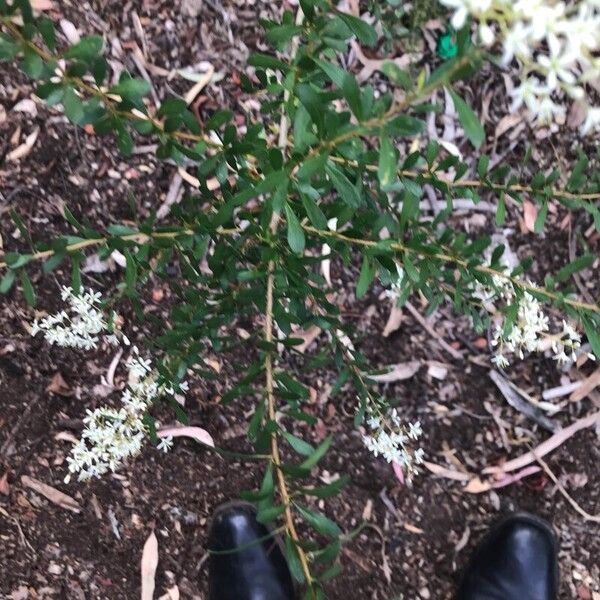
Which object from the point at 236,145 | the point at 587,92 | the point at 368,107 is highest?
the point at 368,107

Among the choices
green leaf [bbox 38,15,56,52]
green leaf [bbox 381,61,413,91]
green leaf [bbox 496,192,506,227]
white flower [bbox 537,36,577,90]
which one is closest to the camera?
white flower [bbox 537,36,577,90]

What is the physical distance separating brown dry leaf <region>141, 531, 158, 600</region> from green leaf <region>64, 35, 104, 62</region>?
1964mm

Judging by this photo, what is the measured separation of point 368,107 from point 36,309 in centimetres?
176

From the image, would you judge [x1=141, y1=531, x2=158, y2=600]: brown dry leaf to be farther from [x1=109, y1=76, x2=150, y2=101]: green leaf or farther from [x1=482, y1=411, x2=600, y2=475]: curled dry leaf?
[x1=109, y1=76, x2=150, y2=101]: green leaf

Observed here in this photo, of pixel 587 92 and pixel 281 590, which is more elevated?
pixel 587 92

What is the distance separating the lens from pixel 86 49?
3.56ft

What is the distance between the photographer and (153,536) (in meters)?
2.59

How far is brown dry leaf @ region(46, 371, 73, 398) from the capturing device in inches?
99.0

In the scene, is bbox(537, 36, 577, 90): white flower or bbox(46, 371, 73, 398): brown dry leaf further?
bbox(46, 371, 73, 398): brown dry leaf

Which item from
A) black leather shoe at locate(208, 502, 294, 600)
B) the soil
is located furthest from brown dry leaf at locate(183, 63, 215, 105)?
black leather shoe at locate(208, 502, 294, 600)

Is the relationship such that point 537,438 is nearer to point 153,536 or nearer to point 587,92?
point 587,92

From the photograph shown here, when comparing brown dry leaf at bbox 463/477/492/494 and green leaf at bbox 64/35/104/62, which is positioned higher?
green leaf at bbox 64/35/104/62

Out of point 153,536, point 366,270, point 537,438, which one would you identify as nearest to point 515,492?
point 537,438

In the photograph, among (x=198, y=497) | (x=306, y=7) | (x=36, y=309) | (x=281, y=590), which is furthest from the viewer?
(x=281, y=590)
